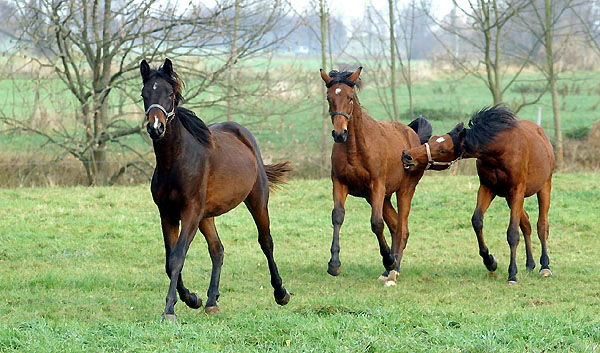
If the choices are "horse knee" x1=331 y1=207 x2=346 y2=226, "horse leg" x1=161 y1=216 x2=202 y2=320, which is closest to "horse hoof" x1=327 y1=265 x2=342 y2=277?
"horse knee" x1=331 y1=207 x2=346 y2=226

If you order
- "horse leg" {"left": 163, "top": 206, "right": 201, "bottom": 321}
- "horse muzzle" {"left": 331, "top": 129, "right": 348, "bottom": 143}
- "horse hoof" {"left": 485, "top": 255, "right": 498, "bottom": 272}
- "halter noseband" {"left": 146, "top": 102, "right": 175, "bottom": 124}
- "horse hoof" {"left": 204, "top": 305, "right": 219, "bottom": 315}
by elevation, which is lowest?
"horse hoof" {"left": 485, "top": 255, "right": 498, "bottom": 272}

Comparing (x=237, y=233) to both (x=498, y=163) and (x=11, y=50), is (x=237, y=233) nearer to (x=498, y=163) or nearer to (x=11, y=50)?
(x=498, y=163)

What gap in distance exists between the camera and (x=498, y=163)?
8.62m

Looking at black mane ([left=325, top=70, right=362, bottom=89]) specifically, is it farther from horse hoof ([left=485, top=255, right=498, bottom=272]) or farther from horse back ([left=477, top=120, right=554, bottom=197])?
horse hoof ([left=485, top=255, right=498, bottom=272])

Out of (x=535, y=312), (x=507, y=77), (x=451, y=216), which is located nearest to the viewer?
(x=535, y=312)

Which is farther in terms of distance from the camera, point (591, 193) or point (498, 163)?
point (591, 193)

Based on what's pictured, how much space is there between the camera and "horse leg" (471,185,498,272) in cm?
873

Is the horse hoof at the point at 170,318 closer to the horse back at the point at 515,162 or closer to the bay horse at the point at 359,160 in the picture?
the bay horse at the point at 359,160

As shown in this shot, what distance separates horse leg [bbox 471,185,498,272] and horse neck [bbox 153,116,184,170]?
4132 millimetres

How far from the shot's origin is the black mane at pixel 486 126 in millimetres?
8492

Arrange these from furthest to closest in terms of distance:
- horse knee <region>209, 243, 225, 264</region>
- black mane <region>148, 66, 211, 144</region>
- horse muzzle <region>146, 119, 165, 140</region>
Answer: horse knee <region>209, 243, 225, 264</region>
black mane <region>148, 66, 211, 144</region>
horse muzzle <region>146, 119, 165, 140</region>

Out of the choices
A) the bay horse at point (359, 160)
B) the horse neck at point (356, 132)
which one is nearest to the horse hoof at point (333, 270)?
the bay horse at point (359, 160)

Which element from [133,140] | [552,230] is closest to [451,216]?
[552,230]

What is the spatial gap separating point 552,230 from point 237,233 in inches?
209
